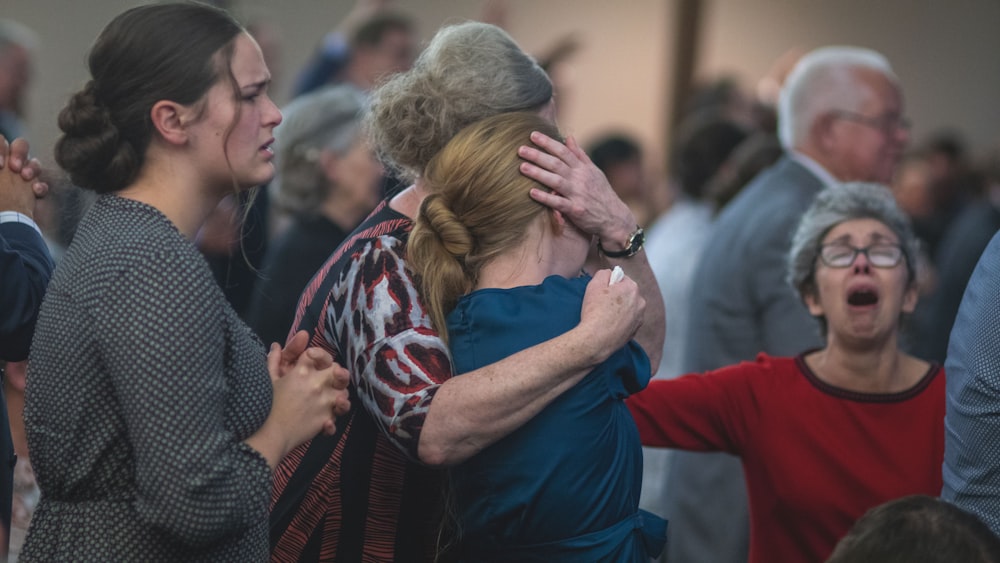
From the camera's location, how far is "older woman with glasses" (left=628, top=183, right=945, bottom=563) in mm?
2334

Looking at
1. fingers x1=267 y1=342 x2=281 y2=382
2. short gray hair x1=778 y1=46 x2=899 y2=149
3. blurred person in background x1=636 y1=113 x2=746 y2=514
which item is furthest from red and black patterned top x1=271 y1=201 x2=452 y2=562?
short gray hair x1=778 y1=46 x2=899 y2=149

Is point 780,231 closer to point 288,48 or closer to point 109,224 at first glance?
point 109,224

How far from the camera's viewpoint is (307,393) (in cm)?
173

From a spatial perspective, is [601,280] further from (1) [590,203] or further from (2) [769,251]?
(2) [769,251]

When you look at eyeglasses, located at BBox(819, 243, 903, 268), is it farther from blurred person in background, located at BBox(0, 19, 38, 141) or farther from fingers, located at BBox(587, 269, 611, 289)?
blurred person in background, located at BBox(0, 19, 38, 141)

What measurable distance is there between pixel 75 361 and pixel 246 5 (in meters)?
7.38

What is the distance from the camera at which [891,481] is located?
2.32 m

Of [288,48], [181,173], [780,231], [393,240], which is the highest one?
[181,173]

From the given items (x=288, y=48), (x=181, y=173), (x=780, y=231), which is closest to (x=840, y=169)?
(x=780, y=231)

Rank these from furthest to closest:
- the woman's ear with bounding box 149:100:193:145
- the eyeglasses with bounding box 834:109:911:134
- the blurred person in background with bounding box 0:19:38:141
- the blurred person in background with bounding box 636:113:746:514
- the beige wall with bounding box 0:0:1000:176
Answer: the beige wall with bounding box 0:0:1000:176 < the blurred person in background with bounding box 0:19:38:141 < the blurred person in background with bounding box 636:113:746:514 < the eyeglasses with bounding box 834:109:911:134 < the woman's ear with bounding box 149:100:193:145

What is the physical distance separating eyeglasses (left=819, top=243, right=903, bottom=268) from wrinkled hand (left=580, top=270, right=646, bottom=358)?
848mm

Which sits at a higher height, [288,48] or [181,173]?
[181,173]

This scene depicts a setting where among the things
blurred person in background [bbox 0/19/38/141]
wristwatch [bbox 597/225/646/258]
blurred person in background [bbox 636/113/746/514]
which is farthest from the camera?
blurred person in background [bbox 0/19/38/141]

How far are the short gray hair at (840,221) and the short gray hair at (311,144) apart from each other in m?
1.55
